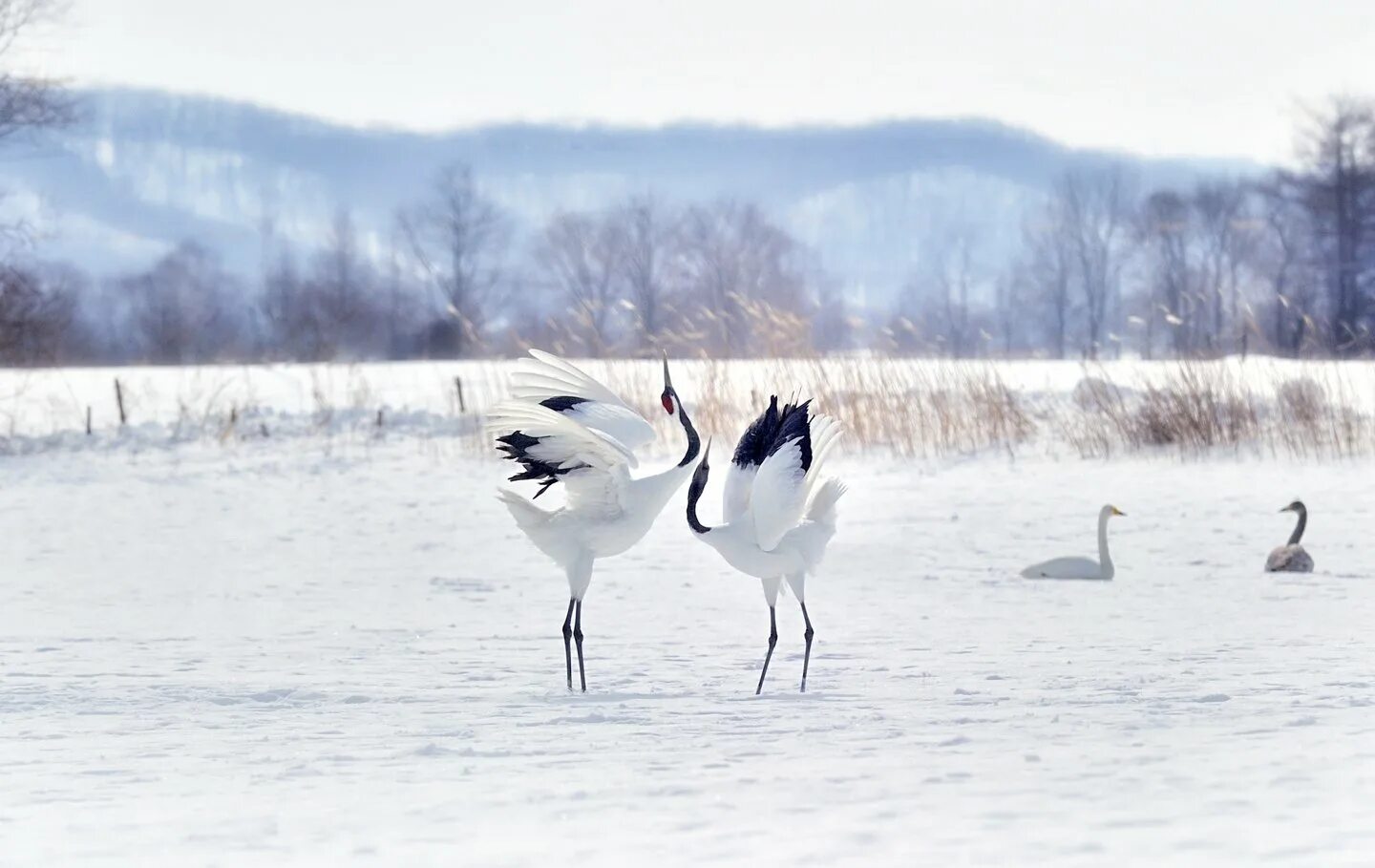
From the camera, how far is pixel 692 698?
20.3 feet

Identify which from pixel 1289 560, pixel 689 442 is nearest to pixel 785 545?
pixel 689 442

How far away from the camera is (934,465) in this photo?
Answer: 619 inches

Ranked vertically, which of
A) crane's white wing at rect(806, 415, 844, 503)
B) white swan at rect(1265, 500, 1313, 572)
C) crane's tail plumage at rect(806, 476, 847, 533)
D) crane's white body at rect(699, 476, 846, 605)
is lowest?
white swan at rect(1265, 500, 1313, 572)

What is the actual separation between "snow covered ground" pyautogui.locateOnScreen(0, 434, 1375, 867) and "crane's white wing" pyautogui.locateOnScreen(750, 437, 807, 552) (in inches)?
26.6

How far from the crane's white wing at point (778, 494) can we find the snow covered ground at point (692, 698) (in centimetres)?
68

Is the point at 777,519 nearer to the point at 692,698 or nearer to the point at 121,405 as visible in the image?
the point at 692,698

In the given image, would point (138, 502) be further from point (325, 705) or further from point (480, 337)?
point (325, 705)

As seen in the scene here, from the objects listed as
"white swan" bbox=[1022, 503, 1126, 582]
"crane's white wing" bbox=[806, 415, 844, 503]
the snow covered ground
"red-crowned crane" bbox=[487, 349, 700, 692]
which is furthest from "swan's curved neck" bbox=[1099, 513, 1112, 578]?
"red-crowned crane" bbox=[487, 349, 700, 692]

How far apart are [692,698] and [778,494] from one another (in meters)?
0.90

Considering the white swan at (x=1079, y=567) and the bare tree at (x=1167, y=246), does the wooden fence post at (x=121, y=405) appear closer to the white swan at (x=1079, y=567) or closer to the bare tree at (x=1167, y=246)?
the white swan at (x=1079, y=567)

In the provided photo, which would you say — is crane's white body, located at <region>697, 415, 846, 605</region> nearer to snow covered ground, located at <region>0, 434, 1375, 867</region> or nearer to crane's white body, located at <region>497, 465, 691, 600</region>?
crane's white body, located at <region>497, 465, 691, 600</region>

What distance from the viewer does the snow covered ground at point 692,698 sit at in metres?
4.12

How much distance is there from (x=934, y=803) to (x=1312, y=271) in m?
43.3

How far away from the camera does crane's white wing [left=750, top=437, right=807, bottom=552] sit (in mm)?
6070
